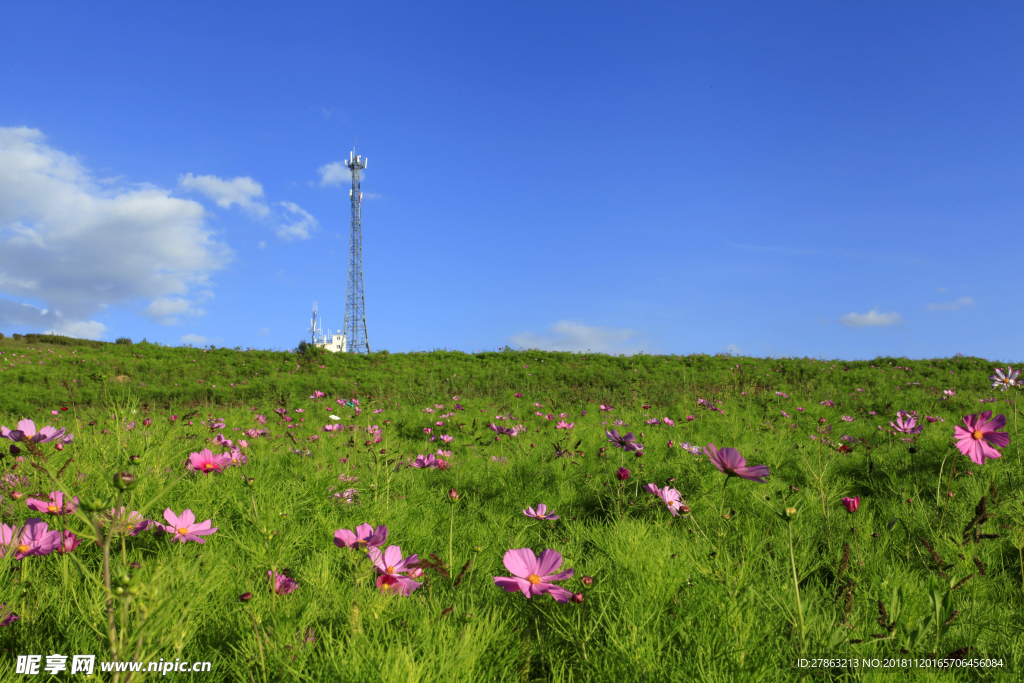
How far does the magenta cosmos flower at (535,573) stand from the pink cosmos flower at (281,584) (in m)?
0.55

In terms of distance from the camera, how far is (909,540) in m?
2.13

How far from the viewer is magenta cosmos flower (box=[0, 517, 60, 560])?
1.49 meters

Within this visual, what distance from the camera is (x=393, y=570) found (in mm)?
1293

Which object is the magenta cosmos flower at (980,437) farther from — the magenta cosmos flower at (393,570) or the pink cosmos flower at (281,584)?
the pink cosmos flower at (281,584)

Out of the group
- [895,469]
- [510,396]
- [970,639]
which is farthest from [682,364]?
[970,639]

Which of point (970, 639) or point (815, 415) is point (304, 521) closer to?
point (970, 639)

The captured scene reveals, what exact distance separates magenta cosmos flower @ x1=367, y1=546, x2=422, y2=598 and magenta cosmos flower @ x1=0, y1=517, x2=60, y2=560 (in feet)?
3.52

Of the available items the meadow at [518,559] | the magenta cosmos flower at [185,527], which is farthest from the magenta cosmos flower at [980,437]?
the magenta cosmos flower at [185,527]

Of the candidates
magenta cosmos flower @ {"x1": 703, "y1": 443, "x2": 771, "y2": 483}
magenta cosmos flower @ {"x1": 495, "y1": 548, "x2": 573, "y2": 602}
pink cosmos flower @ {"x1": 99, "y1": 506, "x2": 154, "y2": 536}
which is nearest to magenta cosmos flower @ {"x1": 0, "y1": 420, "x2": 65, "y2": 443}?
pink cosmos flower @ {"x1": 99, "y1": 506, "x2": 154, "y2": 536}

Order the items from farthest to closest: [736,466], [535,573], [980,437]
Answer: [980,437] → [535,573] → [736,466]

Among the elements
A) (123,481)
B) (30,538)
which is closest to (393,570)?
(123,481)

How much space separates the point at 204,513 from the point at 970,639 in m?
2.65

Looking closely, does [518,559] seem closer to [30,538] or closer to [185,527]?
[185,527]

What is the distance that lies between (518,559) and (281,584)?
629 millimetres
